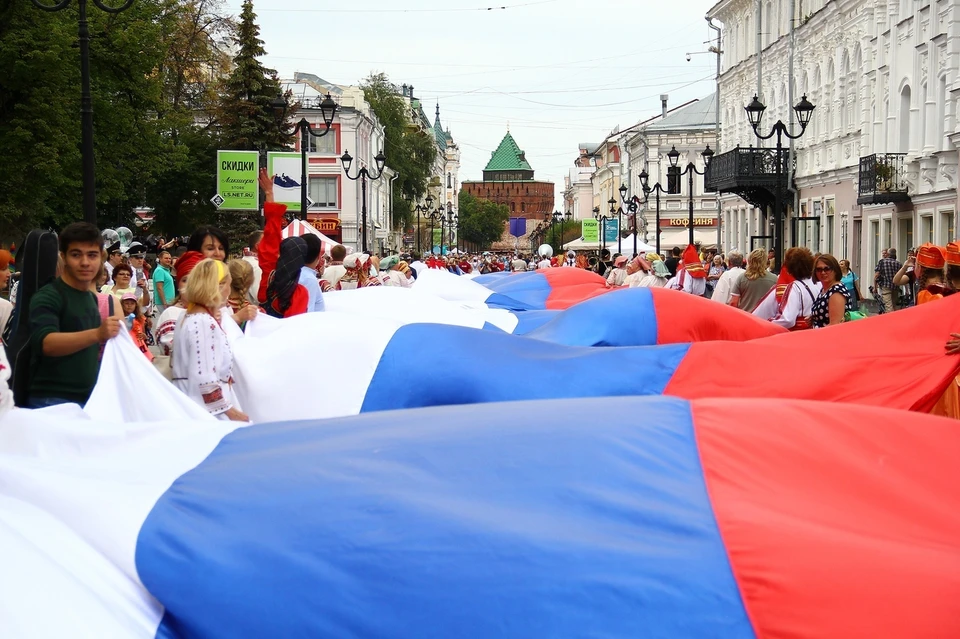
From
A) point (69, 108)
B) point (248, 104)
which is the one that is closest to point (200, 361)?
point (69, 108)

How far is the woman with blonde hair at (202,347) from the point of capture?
659 cm

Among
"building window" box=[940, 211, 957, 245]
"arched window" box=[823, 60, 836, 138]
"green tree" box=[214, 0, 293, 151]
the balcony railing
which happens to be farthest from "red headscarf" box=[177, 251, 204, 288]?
"green tree" box=[214, 0, 293, 151]

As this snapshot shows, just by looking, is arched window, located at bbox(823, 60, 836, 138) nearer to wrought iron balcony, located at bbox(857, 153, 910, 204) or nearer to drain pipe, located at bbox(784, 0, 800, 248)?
drain pipe, located at bbox(784, 0, 800, 248)

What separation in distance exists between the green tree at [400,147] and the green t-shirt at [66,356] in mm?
90073

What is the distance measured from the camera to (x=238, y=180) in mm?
41875

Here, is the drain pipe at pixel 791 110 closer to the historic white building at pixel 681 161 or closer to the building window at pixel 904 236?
the building window at pixel 904 236

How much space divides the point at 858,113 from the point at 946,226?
9107 mm

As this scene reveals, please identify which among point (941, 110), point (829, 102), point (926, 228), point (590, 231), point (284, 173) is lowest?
point (926, 228)

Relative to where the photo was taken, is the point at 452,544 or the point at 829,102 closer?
the point at 452,544

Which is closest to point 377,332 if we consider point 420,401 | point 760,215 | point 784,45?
point 420,401

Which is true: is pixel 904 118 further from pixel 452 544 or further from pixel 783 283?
pixel 452 544

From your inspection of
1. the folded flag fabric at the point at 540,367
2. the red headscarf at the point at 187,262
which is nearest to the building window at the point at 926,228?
the folded flag fabric at the point at 540,367

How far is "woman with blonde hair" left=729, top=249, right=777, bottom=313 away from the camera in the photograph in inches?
563

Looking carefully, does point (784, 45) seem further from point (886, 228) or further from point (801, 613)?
point (801, 613)
